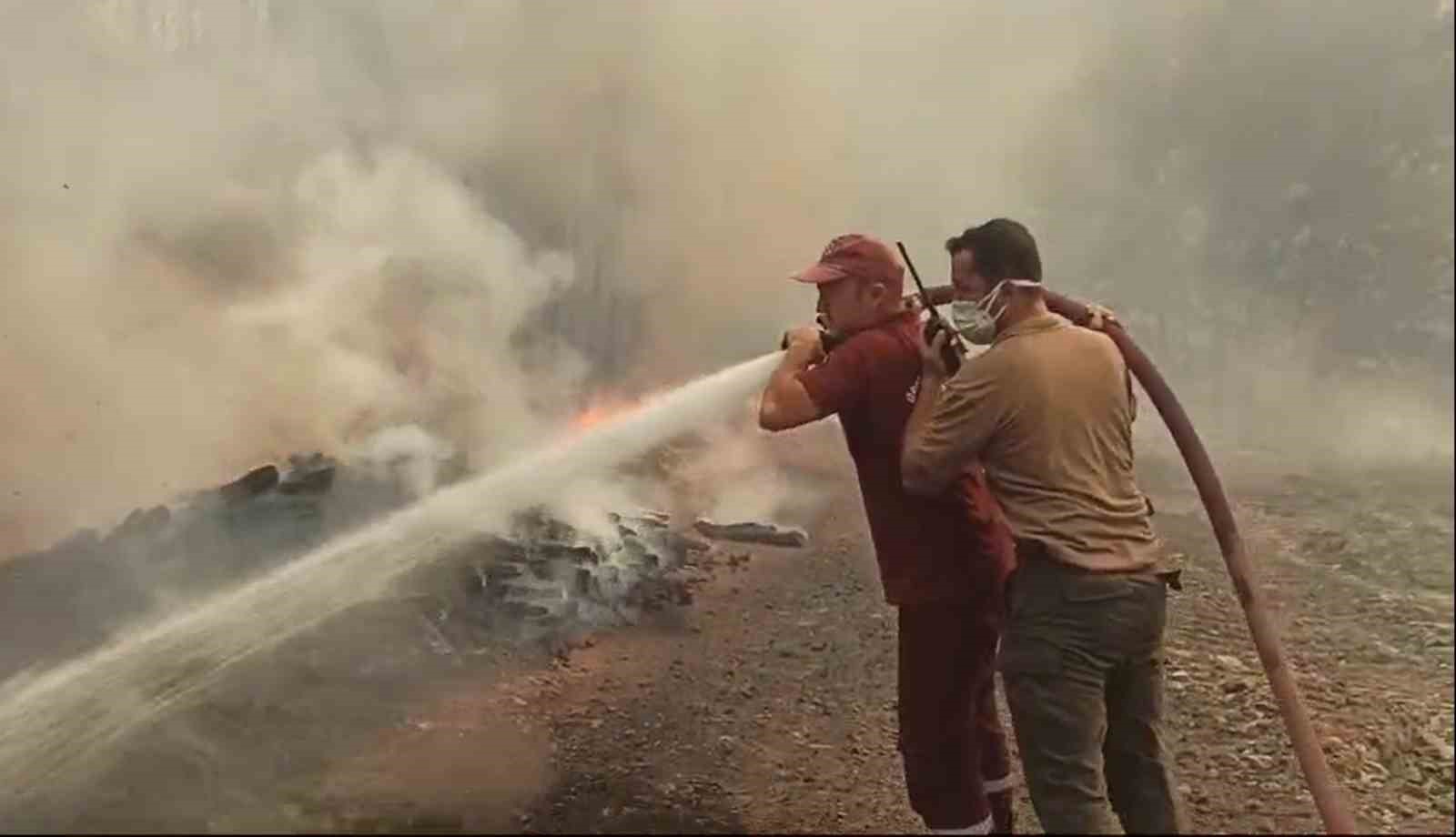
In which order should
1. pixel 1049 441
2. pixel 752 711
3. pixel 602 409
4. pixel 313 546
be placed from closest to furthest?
pixel 1049 441, pixel 752 711, pixel 313 546, pixel 602 409

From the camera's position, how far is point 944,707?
3455 mm

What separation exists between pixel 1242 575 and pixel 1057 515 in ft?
2.30

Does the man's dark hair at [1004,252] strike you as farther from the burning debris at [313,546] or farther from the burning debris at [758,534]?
the burning debris at [758,534]

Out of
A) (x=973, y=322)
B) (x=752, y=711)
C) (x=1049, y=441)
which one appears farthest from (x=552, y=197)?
(x=1049, y=441)

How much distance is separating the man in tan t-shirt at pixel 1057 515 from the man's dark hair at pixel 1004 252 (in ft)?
0.04

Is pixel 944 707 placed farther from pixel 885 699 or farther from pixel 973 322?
pixel 885 699

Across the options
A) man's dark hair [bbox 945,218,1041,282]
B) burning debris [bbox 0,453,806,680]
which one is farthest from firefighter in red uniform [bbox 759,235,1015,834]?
burning debris [bbox 0,453,806,680]

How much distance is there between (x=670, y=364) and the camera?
10.8 meters

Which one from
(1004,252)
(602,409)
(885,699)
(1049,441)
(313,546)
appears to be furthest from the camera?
(602,409)

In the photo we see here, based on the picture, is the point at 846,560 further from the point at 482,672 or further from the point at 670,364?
the point at 670,364

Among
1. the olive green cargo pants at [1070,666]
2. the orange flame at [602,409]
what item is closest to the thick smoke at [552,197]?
the orange flame at [602,409]

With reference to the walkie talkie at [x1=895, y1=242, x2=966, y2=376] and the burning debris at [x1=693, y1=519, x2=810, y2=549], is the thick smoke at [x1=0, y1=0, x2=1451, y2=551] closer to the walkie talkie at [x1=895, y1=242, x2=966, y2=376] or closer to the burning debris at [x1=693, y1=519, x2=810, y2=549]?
the burning debris at [x1=693, y1=519, x2=810, y2=549]

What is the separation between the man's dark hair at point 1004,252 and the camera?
3.33m

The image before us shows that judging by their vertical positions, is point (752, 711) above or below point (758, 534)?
below
